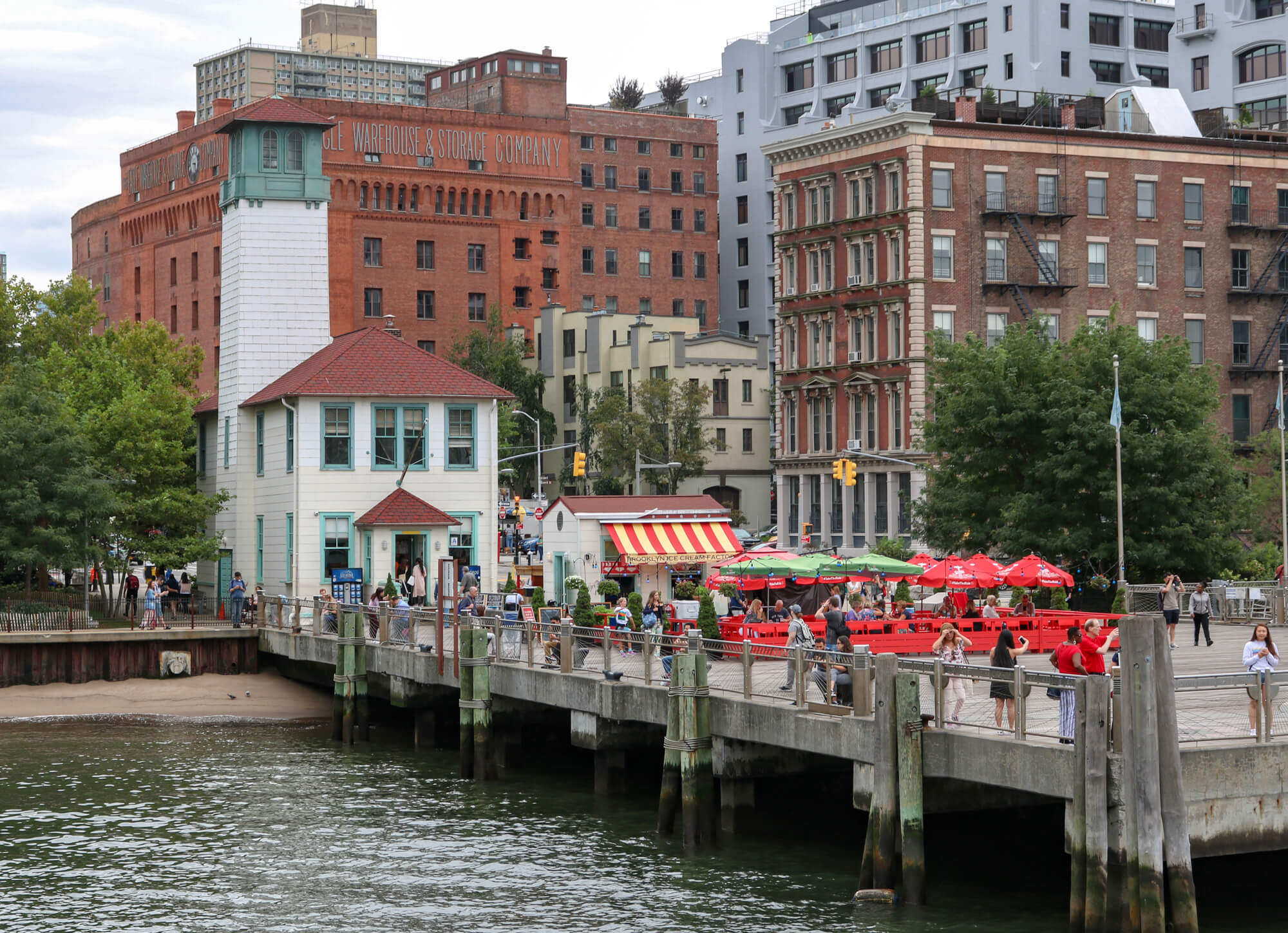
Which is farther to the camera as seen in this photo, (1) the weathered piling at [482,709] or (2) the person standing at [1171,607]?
(2) the person standing at [1171,607]


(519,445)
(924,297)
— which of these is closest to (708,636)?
(924,297)

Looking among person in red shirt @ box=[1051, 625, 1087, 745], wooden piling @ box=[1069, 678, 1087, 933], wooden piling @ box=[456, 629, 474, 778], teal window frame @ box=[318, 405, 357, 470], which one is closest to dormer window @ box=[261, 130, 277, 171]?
teal window frame @ box=[318, 405, 357, 470]

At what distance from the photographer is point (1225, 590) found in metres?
50.2

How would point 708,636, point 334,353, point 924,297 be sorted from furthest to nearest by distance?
point 924,297 < point 334,353 < point 708,636

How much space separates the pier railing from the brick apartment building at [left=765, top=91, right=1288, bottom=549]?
4821 cm

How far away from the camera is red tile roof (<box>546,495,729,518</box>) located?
5453 cm

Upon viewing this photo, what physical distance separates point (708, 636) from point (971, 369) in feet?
81.2

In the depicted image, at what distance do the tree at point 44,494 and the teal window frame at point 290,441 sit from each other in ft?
17.5

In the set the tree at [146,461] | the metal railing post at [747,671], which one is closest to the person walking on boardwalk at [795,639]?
the metal railing post at [747,671]

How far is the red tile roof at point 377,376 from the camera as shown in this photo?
56.0 meters

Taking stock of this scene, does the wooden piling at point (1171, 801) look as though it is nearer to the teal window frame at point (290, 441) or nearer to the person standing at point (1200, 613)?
the person standing at point (1200, 613)

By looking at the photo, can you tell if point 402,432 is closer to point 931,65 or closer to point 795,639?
point 795,639

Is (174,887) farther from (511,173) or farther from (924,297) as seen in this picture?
(511,173)

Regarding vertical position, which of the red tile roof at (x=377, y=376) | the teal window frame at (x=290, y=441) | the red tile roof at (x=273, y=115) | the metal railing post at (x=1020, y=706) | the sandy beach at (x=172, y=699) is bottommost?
the sandy beach at (x=172, y=699)
